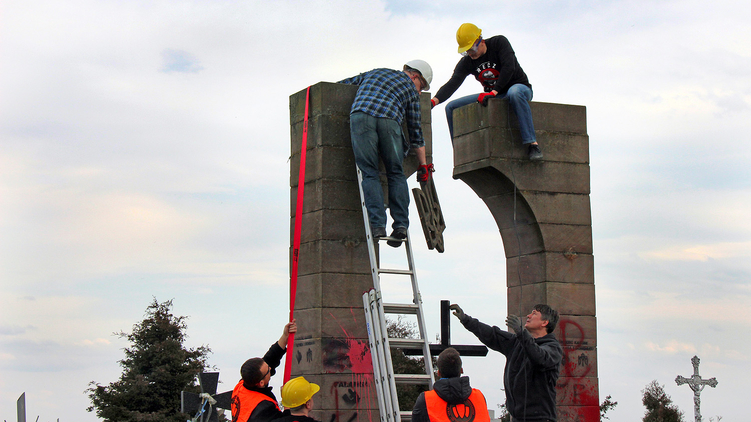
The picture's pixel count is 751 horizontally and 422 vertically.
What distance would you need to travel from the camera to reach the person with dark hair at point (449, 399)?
5316mm

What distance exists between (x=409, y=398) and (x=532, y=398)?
19377 millimetres

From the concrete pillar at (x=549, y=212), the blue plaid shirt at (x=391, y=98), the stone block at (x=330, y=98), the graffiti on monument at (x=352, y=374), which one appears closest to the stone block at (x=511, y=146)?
the concrete pillar at (x=549, y=212)

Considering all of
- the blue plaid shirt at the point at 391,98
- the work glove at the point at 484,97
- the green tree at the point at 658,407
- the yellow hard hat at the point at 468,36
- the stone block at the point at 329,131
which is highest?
the yellow hard hat at the point at 468,36

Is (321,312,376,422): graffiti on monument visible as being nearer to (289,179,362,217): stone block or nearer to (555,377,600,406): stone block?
(289,179,362,217): stone block

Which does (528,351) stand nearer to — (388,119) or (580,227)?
(388,119)


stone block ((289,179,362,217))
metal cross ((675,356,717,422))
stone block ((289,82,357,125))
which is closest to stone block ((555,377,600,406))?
stone block ((289,179,362,217))

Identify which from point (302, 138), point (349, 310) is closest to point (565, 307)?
point (349, 310)

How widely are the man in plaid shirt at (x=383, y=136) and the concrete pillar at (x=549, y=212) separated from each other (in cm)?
120

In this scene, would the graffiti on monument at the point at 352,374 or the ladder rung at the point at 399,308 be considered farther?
the graffiti on monument at the point at 352,374

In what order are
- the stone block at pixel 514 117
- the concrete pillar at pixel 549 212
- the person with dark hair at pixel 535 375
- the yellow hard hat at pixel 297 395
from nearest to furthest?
the yellow hard hat at pixel 297 395, the person with dark hair at pixel 535 375, the concrete pillar at pixel 549 212, the stone block at pixel 514 117

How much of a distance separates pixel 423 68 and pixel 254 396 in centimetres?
422

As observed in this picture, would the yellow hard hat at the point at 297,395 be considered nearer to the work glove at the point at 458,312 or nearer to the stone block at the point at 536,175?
the work glove at the point at 458,312

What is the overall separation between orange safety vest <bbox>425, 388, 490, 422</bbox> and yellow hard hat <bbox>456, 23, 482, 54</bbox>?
16.0ft

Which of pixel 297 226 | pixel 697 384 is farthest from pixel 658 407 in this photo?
pixel 297 226
